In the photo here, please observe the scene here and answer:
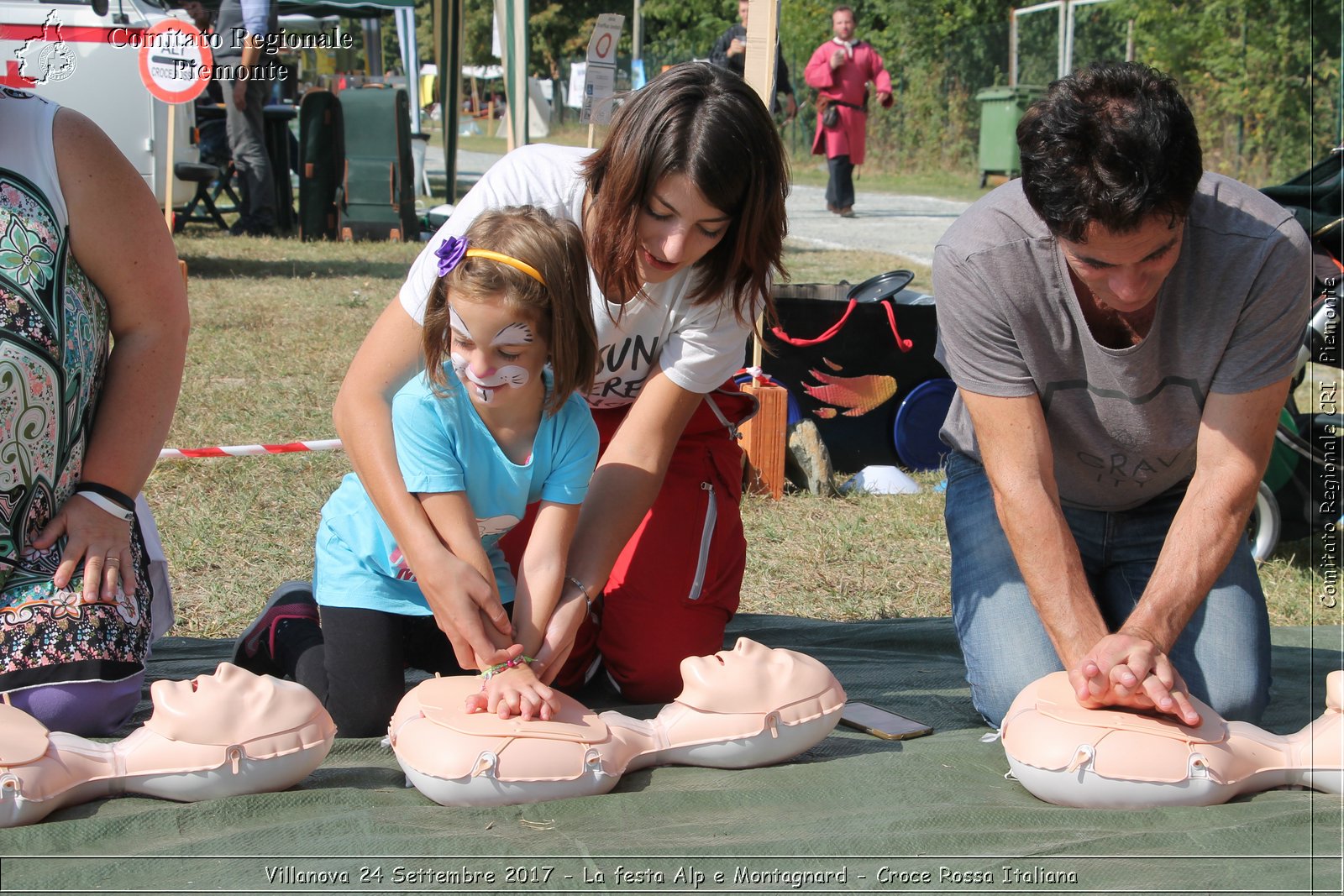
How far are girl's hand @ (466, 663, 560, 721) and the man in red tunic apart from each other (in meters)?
10.6

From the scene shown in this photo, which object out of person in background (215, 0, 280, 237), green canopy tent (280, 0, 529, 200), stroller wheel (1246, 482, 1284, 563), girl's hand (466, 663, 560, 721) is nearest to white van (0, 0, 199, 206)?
person in background (215, 0, 280, 237)

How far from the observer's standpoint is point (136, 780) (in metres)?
1.77

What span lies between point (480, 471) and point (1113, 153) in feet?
3.54

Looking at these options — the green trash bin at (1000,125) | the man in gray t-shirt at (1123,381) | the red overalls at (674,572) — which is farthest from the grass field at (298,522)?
the green trash bin at (1000,125)

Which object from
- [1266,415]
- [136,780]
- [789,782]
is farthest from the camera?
[1266,415]

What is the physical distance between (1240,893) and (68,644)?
5.44 feet

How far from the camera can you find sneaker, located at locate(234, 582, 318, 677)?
242 centimetres

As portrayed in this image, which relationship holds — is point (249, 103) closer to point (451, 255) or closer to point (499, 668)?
point (451, 255)

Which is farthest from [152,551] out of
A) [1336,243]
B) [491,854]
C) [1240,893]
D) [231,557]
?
[1336,243]

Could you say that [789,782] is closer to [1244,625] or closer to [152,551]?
[1244,625]

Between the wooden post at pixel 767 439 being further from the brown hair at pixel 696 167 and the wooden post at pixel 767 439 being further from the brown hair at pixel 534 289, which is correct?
the brown hair at pixel 534 289

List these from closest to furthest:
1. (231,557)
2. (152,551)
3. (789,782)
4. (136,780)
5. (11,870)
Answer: (11,870)
(136,780)
(789,782)
(152,551)
(231,557)

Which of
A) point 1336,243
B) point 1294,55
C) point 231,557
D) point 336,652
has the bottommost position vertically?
point 231,557

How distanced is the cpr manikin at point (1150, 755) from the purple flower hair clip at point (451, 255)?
109 cm
